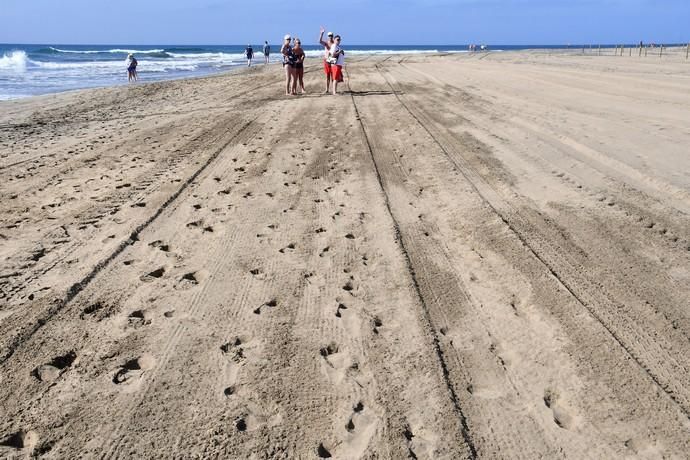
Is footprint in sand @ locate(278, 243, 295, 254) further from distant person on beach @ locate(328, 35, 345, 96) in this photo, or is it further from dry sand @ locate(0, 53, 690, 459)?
distant person on beach @ locate(328, 35, 345, 96)

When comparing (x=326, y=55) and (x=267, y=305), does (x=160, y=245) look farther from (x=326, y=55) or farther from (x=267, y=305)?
(x=326, y=55)

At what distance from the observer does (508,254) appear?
423 centimetres

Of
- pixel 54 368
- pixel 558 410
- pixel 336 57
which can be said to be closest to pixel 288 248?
pixel 54 368

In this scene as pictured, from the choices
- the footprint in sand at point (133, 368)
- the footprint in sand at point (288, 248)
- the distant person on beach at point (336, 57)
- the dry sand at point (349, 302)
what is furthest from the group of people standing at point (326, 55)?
the footprint in sand at point (133, 368)

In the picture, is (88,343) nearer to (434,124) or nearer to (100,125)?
(434,124)

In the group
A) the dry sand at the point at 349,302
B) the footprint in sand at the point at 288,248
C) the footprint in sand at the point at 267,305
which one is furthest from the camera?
the footprint in sand at the point at 288,248

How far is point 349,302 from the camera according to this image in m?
3.52

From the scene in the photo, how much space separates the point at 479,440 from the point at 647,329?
155 cm

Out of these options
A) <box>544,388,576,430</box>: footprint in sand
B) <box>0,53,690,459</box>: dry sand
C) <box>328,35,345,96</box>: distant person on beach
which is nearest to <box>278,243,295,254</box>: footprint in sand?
<box>0,53,690,459</box>: dry sand

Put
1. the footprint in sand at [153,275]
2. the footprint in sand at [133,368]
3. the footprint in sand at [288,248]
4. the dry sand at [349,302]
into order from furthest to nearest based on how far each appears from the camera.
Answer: the footprint in sand at [288,248] → the footprint in sand at [153,275] → the footprint in sand at [133,368] → the dry sand at [349,302]

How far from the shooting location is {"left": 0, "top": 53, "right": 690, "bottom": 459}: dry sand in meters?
2.44

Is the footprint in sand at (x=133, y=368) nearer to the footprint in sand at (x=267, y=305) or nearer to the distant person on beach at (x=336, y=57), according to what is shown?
the footprint in sand at (x=267, y=305)

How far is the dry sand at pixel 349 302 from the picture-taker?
244cm

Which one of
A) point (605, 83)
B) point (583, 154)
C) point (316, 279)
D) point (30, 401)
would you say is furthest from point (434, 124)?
point (605, 83)
